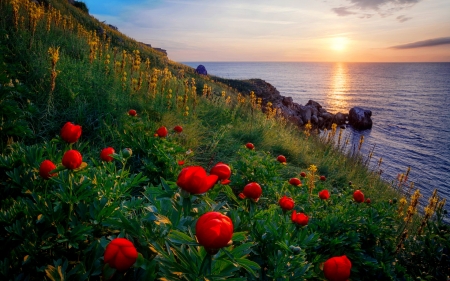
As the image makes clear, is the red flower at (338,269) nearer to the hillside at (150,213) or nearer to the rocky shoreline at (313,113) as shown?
the hillside at (150,213)

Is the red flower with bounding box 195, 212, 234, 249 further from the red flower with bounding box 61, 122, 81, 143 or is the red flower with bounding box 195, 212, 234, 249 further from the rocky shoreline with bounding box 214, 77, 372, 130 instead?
the rocky shoreline with bounding box 214, 77, 372, 130

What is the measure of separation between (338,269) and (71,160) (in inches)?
47.9

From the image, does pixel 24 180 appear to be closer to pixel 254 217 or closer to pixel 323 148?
pixel 254 217

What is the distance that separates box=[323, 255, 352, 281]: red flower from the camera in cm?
116

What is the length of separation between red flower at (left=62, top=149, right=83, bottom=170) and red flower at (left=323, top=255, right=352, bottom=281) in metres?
1.16

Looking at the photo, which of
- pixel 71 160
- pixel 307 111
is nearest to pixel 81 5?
pixel 307 111

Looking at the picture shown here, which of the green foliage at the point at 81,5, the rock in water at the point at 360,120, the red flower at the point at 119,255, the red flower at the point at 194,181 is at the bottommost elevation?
the rock in water at the point at 360,120

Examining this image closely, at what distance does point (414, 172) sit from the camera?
1220 cm

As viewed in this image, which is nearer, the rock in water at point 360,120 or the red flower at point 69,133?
the red flower at point 69,133

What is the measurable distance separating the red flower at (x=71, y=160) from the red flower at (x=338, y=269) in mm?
1164

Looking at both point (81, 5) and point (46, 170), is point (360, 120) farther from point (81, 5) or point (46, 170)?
point (46, 170)

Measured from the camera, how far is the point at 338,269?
116cm

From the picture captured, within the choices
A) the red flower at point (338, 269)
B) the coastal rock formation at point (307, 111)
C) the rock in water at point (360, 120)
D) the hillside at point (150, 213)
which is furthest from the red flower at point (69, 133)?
the rock in water at point (360, 120)

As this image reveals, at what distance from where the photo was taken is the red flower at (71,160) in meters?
1.18
